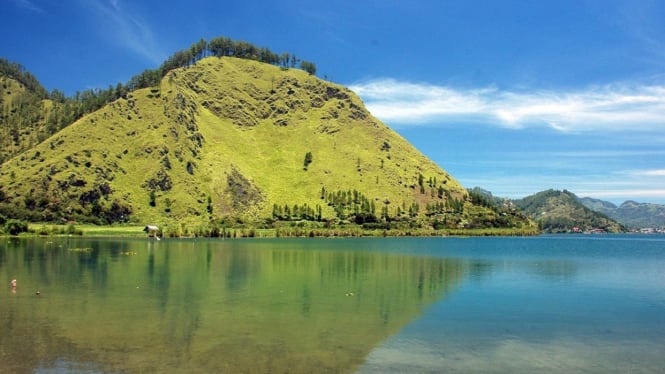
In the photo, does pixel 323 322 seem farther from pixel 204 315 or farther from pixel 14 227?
pixel 14 227

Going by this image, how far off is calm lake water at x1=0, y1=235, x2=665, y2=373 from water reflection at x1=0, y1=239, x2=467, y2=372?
10 cm

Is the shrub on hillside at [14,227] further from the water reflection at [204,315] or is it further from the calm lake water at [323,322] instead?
the calm lake water at [323,322]

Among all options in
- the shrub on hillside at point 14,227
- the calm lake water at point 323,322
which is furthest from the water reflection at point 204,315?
the shrub on hillside at point 14,227

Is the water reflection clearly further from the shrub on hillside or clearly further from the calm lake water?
the shrub on hillside

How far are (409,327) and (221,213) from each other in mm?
171926

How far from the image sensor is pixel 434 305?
37469 mm

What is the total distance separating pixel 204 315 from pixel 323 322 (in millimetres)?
7490

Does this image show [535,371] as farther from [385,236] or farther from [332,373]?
[385,236]

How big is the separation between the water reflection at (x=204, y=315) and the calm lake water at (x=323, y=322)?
10cm

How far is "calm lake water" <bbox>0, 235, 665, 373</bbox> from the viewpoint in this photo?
22.1m

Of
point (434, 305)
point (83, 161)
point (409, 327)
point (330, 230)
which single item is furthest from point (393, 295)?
point (83, 161)

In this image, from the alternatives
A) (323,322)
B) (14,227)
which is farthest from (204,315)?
(14,227)

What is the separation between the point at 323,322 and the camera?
3022cm

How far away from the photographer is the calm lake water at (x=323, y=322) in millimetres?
22062
